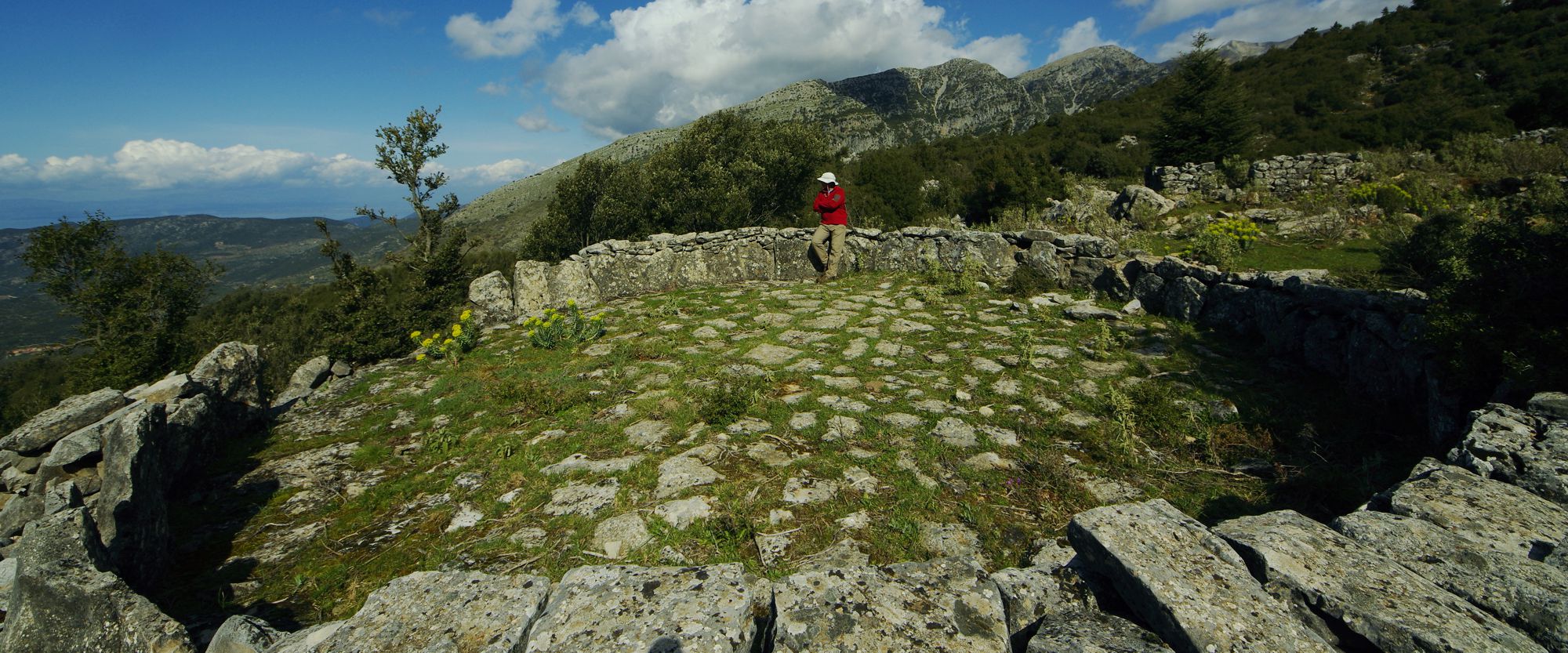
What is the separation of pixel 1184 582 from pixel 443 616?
292 centimetres

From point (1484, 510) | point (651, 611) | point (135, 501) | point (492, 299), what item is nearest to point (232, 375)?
point (135, 501)

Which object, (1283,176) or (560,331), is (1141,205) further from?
(560,331)

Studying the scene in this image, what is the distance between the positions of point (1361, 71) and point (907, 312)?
149 feet

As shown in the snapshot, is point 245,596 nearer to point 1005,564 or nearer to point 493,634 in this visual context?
point 493,634

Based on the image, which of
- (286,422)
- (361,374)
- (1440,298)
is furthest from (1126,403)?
(361,374)

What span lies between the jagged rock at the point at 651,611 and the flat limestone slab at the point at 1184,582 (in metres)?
1.47

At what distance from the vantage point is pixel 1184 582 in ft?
7.23

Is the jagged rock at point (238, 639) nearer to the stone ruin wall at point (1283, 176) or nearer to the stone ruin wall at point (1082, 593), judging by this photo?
the stone ruin wall at point (1082, 593)

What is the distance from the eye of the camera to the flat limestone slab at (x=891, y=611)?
2035 millimetres

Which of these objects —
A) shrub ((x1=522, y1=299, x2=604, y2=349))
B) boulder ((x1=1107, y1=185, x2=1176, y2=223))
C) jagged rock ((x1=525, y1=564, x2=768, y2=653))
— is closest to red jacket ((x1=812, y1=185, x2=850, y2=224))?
shrub ((x1=522, y1=299, x2=604, y2=349))

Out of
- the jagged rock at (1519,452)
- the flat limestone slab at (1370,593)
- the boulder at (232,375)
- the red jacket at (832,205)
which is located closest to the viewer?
the flat limestone slab at (1370,593)

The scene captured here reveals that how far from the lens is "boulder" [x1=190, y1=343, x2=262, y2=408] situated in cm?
617

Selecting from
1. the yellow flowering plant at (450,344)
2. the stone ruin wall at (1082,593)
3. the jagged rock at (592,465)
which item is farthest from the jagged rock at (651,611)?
the yellow flowering plant at (450,344)

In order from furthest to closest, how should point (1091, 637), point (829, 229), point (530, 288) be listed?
1. point (829, 229)
2. point (530, 288)
3. point (1091, 637)
